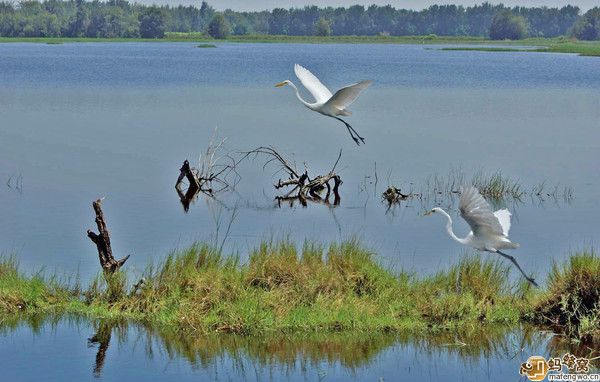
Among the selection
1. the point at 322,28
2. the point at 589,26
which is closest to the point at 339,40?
the point at 322,28

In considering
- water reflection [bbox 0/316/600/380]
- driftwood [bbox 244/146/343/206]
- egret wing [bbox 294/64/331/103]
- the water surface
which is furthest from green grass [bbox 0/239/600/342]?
driftwood [bbox 244/146/343/206]

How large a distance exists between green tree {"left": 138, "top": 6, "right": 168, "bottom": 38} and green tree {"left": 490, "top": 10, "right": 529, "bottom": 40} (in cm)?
6203

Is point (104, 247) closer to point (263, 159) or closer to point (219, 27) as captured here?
point (263, 159)

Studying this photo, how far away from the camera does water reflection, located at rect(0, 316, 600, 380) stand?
942 cm

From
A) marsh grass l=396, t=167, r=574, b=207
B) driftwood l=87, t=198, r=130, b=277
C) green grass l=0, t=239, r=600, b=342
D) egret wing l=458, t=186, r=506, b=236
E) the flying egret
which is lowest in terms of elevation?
marsh grass l=396, t=167, r=574, b=207

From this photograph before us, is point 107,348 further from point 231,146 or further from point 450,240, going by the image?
point 231,146

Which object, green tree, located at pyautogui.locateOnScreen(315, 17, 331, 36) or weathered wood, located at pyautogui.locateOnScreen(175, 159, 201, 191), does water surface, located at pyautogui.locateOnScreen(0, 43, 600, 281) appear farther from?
green tree, located at pyautogui.locateOnScreen(315, 17, 331, 36)

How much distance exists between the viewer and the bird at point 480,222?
9.54m

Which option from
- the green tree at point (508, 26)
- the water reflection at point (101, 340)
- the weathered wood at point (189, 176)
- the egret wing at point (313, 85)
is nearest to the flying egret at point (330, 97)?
the egret wing at point (313, 85)

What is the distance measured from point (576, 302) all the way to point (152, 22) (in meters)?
170

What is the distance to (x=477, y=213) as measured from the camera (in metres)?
9.80

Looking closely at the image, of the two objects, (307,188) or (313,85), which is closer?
(313,85)

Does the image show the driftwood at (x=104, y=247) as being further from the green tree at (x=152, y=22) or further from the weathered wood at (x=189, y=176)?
the green tree at (x=152, y=22)

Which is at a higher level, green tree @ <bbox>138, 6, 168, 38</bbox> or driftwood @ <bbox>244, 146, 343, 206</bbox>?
green tree @ <bbox>138, 6, 168, 38</bbox>
